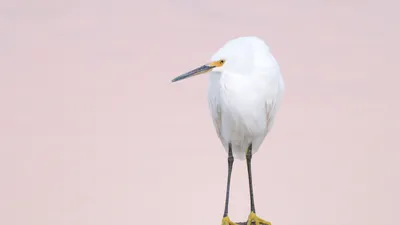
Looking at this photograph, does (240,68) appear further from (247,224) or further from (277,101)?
(247,224)

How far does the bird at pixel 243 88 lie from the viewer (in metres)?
9.12

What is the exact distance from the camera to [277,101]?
370 inches

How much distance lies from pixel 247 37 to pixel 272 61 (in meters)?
0.35

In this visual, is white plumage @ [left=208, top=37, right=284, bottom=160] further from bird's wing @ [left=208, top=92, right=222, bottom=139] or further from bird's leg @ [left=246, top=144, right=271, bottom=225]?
bird's leg @ [left=246, top=144, right=271, bottom=225]

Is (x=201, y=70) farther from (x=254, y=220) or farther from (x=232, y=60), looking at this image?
(x=254, y=220)

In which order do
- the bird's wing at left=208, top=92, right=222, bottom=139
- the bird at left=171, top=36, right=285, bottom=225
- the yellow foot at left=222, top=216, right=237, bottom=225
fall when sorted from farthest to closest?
the yellow foot at left=222, top=216, right=237, bottom=225 < the bird's wing at left=208, top=92, right=222, bottom=139 < the bird at left=171, top=36, right=285, bottom=225

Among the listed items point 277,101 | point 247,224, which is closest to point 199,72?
point 277,101

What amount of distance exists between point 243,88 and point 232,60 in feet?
0.95

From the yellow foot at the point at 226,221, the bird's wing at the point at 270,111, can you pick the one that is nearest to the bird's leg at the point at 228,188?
the yellow foot at the point at 226,221

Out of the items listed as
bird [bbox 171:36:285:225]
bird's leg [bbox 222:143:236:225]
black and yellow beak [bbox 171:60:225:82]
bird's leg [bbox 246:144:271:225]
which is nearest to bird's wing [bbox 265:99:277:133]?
bird [bbox 171:36:285:225]

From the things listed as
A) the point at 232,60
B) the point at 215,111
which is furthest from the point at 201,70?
the point at 215,111

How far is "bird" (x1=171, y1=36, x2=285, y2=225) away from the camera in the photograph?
29.9 ft

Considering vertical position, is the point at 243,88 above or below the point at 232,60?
below

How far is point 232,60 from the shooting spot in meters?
9.17
